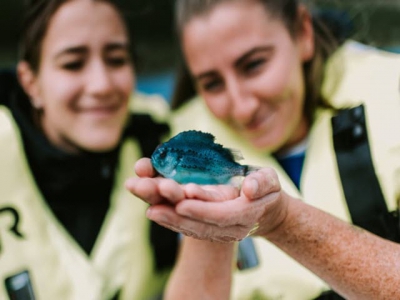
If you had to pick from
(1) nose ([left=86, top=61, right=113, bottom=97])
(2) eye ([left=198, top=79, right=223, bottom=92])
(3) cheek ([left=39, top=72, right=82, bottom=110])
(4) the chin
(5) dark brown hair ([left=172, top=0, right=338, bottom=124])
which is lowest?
(4) the chin

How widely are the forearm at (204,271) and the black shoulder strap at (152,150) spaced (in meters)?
0.26

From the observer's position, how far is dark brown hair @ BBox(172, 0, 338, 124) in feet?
3.38

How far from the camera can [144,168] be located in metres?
0.55

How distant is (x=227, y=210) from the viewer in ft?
1.81

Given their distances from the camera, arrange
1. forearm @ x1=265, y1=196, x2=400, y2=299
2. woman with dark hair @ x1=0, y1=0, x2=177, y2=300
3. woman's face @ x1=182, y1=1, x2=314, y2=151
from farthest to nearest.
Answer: woman with dark hair @ x1=0, y1=0, x2=177, y2=300
woman's face @ x1=182, y1=1, x2=314, y2=151
forearm @ x1=265, y1=196, x2=400, y2=299

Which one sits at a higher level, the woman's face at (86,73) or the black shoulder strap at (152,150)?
the woman's face at (86,73)

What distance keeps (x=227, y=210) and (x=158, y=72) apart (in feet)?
8.35

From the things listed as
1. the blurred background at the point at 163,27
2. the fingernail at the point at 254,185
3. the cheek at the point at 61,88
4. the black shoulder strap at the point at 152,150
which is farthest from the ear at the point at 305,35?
the fingernail at the point at 254,185

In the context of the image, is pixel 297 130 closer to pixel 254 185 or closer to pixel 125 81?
pixel 125 81

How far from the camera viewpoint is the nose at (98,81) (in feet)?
3.72

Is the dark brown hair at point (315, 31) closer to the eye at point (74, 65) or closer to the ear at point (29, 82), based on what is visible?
the eye at point (74, 65)

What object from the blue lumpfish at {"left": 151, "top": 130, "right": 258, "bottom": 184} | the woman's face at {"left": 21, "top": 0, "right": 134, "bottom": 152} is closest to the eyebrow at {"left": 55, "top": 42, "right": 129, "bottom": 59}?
the woman's face at {"left": 21, "top": 0, "right": 134, "bottom": 152}

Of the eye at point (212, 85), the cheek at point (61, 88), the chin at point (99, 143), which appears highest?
the eye at point (212, 85)

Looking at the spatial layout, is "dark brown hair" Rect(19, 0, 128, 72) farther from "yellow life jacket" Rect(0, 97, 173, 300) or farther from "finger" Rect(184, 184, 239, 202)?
"finger" Rect(184, 184, 239, 202)
